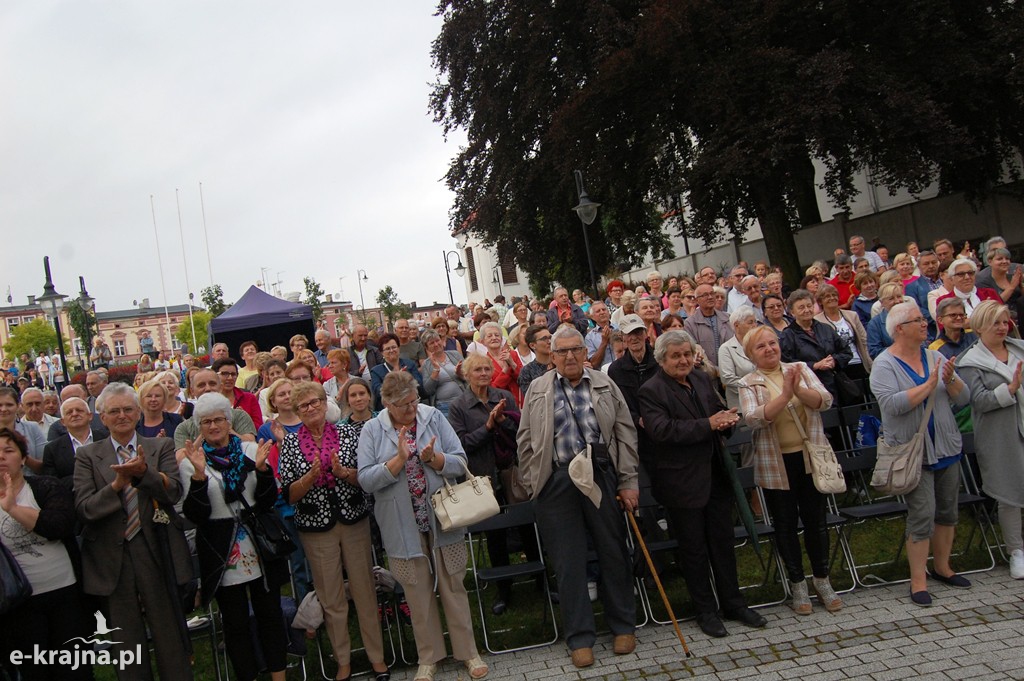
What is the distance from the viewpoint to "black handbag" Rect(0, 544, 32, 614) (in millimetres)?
4473

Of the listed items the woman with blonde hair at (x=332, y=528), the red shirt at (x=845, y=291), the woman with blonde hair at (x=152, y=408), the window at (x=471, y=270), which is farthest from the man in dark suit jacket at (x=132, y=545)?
the window at (x=471, y=270)

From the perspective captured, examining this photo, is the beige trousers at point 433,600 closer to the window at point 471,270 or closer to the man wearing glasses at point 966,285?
the man wearing glasses at point 966,285

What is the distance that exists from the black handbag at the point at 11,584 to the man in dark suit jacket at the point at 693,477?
3.86 meters

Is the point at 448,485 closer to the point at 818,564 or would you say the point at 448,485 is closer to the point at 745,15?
the point at 818,564

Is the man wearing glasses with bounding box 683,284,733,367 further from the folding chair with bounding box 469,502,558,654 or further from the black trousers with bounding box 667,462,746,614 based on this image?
the folding chair with bounding box 469,502,558,654

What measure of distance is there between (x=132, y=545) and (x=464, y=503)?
2.01 metres

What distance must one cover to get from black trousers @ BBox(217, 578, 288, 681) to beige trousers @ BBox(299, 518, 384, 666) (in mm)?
303

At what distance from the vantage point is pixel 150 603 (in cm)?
485

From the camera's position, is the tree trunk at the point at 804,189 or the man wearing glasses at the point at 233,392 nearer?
the man wearing glasses at the point at 233,392

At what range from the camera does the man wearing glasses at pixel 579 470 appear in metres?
5.31

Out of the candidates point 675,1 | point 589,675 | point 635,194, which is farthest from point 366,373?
point 635,194

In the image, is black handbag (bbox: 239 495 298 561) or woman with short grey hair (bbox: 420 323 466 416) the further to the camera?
woman with short grey hair (bbox: 420 323 466 416)

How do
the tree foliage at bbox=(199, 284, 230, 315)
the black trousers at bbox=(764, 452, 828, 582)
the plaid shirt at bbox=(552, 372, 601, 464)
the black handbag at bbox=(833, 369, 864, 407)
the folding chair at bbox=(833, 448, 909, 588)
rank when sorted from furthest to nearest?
A: the tree foliage at bbox=(199, 284, 230, 315)
the black handbag at bbox=(833, 369, 864, 407)
the folding chair at bbox=(833, 448, 909, 588)
the black trousers at bbox=(764, 452, 828, 582)
the plaid shirt at bbox=(552, 372, 601, 464)

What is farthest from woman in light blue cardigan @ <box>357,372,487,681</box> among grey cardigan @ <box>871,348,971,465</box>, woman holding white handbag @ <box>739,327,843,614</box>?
grey cardigan @ <box>871,348,971,465</box>
